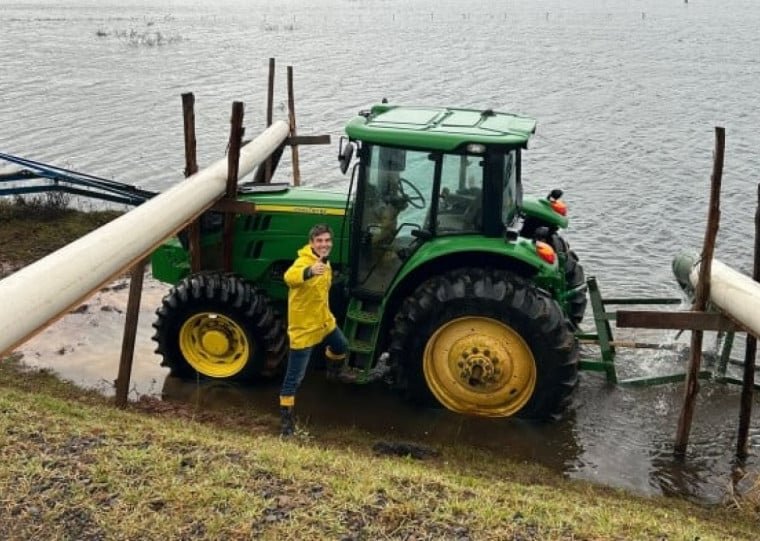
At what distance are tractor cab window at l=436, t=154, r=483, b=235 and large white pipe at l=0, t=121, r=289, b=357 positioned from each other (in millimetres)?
2075

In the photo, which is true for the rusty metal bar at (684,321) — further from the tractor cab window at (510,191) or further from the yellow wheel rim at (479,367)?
the tractor cab window at (510,191)

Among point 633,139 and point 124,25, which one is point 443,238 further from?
point 124,25

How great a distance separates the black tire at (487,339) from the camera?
675cm

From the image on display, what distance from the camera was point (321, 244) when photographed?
6.39 metres

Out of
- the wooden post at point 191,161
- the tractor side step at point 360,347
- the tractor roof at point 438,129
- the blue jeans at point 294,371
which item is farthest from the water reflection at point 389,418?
the tractor roof at point 438,129

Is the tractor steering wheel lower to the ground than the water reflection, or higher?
higher

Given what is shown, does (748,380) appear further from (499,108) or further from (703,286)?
(499,108)

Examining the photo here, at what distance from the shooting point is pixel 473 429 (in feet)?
23.3

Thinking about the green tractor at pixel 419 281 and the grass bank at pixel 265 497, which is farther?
the green tractor at pixel 419 281

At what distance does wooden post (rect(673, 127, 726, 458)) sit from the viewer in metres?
5.98

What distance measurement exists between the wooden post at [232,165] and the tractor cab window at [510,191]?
8.00 feet

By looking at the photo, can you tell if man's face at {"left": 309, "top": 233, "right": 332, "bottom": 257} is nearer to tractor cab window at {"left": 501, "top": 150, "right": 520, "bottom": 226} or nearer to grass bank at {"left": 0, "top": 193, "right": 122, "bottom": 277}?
tractor cab window at {"left": 501, "top": 150, "right": 520, "bottom": 226}

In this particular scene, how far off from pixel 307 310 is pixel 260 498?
7.76 ft

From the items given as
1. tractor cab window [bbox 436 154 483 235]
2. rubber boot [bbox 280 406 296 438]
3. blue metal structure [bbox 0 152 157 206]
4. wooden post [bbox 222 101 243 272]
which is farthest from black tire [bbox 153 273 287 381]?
blue metal structure [bbox 0 152 157 206]
